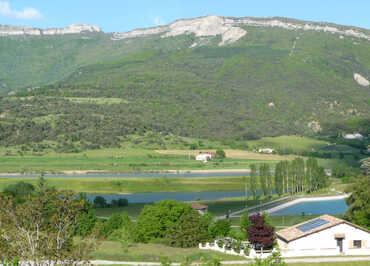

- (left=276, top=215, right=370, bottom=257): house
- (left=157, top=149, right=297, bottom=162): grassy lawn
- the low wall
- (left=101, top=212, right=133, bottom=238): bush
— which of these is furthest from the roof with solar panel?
(left=157, top=149, right=297, bottom=162): grassy lawn

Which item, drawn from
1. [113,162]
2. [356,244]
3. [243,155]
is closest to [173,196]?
[113,162]

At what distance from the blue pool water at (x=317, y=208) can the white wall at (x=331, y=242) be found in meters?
38.3

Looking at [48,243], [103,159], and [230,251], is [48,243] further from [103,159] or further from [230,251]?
[103,159]

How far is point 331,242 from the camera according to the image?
1919 inches

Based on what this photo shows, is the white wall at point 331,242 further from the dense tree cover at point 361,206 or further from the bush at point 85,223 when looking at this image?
the bush at point 85,223

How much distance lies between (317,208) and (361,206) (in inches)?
1406

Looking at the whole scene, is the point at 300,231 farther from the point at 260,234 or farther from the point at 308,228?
the point at 260,234

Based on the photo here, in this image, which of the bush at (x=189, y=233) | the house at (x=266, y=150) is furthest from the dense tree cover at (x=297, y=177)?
the house at (x=266, y=150)

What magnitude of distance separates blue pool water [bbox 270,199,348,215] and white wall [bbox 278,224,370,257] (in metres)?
38.3

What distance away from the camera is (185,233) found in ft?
172

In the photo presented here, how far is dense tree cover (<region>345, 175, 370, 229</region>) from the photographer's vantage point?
58.0 metres

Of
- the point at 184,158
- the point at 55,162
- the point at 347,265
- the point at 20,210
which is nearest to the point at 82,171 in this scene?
the point at 55,162

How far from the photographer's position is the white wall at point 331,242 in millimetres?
48281

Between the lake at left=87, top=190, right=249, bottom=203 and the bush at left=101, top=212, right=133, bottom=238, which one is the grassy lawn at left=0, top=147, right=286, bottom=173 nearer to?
the lake at left=87, top=190, right=249, bottom=203
